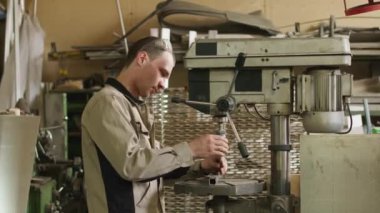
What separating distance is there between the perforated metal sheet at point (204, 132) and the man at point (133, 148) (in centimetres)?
79

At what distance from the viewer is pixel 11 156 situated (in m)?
2.08

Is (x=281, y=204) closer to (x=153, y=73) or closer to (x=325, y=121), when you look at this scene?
(x=325, y=121)

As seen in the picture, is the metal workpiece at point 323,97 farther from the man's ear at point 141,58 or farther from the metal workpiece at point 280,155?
the man's ear at point 141,58

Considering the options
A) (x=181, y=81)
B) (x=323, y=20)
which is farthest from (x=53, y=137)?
(x=323, y=20)

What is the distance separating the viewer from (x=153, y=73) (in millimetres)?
1768

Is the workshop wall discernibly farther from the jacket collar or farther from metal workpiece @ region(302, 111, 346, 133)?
metal workpiece @ region(302, 111, 346, 133)

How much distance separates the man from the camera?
5.09 ft

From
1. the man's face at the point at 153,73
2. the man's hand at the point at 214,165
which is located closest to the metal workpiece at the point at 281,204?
the man's hand at the point at 214,165

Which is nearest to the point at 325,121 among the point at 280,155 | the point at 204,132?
the point at 280,155

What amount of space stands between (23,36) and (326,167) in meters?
2.10

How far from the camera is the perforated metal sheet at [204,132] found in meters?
2.56

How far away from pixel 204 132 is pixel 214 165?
0.93 m

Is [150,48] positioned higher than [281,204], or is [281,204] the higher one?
[150,48]

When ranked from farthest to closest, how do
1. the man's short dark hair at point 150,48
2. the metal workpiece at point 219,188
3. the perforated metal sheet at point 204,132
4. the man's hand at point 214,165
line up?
1. the perforated metal sheet at point 204,132
2. the man's short dark hair at point 150,48
3. the man's hand at point 214,165
4. the metal workpiece at point 219,188
